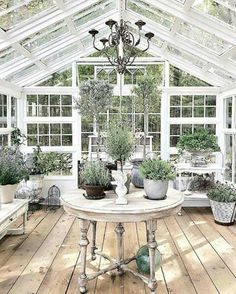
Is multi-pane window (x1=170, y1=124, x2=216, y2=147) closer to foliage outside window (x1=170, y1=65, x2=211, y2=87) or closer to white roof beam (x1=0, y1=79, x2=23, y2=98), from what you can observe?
foliage outside window (x1=170, y1=65, x2=211, y2=87)

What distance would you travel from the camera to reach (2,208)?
167 inches

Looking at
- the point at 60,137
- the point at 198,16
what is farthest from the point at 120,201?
the point at 60,137

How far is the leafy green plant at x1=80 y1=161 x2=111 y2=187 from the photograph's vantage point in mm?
3064

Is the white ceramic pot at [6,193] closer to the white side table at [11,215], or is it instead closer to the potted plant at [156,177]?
the white side table at [11,215]

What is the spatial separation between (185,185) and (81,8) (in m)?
3.55

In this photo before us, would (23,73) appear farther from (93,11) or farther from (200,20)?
Result: (200,20)

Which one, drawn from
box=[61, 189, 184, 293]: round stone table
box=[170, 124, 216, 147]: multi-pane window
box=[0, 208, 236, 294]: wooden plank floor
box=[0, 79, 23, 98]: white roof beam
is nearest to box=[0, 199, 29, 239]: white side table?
box=[0, 208, 236, 294]: wooden plank floor

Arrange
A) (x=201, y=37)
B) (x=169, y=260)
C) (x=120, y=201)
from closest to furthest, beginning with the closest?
(x=120, y=201)
(x=169, y=260)
(x=201, y=37)

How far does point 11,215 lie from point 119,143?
72.6 inches

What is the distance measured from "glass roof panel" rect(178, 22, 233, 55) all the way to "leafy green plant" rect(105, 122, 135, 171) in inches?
92.0

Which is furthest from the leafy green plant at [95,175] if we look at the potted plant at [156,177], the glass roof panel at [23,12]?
the glass roof panel at [23,12]

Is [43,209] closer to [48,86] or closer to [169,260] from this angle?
[48,86]

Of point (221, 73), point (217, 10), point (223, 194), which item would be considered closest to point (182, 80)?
point (221, 73)

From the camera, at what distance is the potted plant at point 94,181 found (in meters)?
3.05
